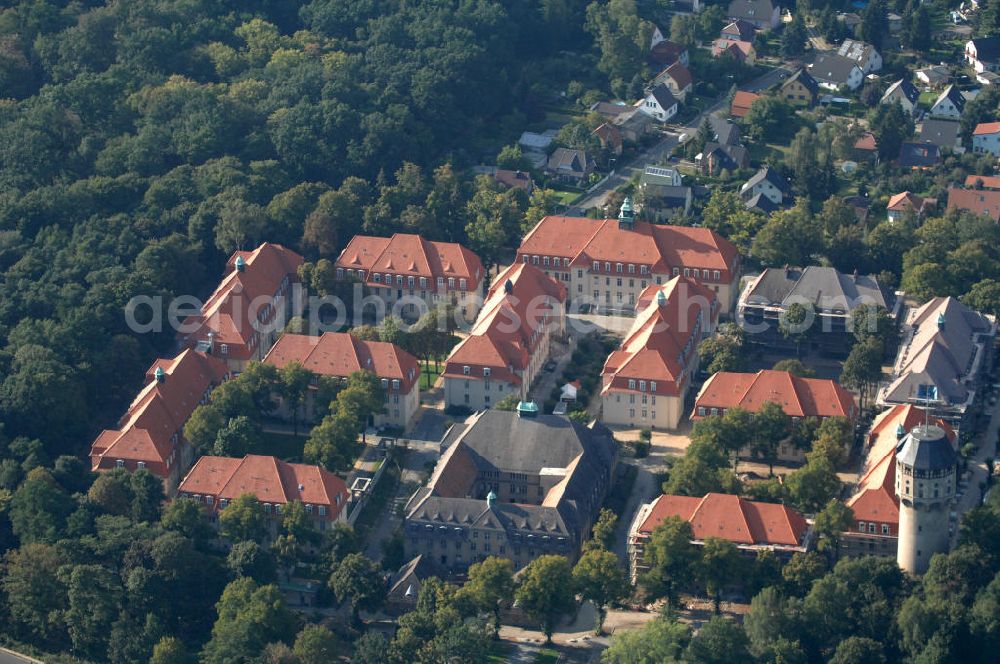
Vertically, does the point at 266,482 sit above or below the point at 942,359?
below

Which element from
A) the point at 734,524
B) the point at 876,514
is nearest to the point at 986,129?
the point at 876,514

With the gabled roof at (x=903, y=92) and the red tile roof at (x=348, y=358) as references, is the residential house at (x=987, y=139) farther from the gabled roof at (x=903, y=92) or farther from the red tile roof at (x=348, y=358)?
the red tile roof at (x=348, y=358)

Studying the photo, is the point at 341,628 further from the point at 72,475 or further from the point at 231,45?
the point at 231,45

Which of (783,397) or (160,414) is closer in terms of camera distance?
(783,397)

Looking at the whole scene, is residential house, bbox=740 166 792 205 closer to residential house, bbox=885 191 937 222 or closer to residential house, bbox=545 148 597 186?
residential house, bbox=885 191 937 222

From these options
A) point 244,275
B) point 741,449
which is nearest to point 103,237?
point 244,275

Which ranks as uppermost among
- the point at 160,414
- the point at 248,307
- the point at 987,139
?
the point at 160,414

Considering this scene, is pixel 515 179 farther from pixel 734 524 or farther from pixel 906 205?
pixel 734 524
